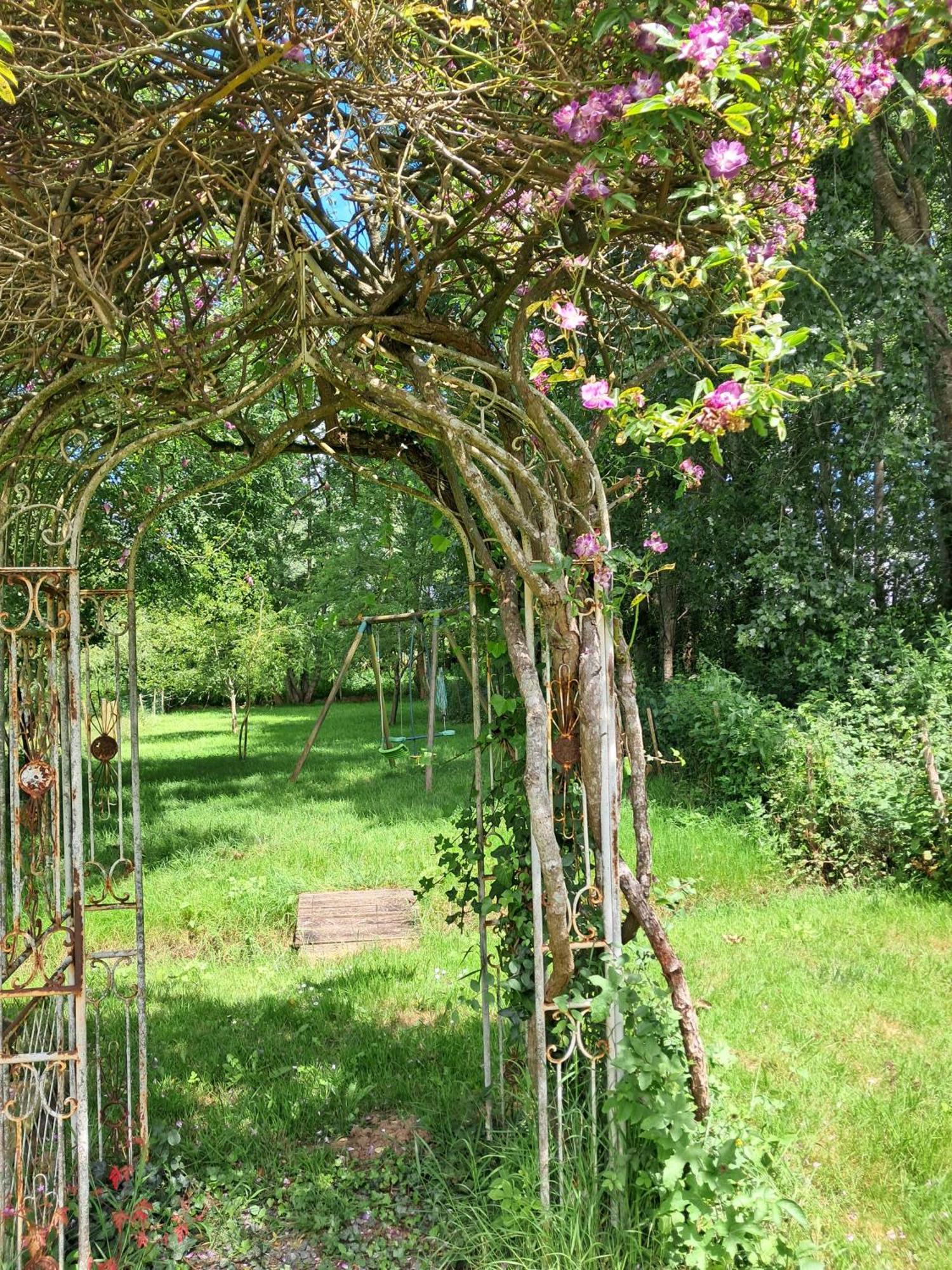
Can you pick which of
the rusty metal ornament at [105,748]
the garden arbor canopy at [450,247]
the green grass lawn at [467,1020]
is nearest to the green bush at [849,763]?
the green grass lawn at [467,1020]

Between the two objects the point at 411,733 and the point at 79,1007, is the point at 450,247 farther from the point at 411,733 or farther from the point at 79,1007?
the point at 411,733

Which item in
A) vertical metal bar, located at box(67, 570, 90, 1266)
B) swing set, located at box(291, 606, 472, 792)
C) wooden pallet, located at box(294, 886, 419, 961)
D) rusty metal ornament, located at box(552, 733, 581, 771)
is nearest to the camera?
vertical metal bar, located at box(67, 570, 90, 1266)

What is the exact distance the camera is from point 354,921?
235 inches

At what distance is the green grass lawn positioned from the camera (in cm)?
305

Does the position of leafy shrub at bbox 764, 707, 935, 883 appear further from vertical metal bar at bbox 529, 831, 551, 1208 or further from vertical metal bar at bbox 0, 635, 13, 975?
vertical metal bar at bbox 0, 635, 13, 975

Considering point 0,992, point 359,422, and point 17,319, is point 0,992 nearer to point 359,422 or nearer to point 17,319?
point 17,319

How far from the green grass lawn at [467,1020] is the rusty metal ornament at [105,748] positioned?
1.46 m

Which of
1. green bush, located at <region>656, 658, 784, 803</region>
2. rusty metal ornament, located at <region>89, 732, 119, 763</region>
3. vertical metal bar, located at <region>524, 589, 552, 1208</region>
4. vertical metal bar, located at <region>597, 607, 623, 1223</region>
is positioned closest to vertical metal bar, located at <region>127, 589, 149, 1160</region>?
rusty metal ornament, located at <region>89, 732, 119, 763</region>

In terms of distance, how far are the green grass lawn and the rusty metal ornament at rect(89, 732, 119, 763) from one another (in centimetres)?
146

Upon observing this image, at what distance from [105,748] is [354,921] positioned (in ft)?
10.1

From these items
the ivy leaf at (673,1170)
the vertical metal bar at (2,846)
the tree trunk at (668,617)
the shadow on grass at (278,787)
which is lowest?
the shadow on grass at (278,787)

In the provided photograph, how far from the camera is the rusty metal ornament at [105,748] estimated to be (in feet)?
10.8

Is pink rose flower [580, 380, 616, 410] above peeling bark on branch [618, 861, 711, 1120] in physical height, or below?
above

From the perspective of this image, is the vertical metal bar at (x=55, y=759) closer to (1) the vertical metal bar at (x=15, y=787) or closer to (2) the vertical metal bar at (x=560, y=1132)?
(1) the vertical metal bar at (x=15, y=787)
